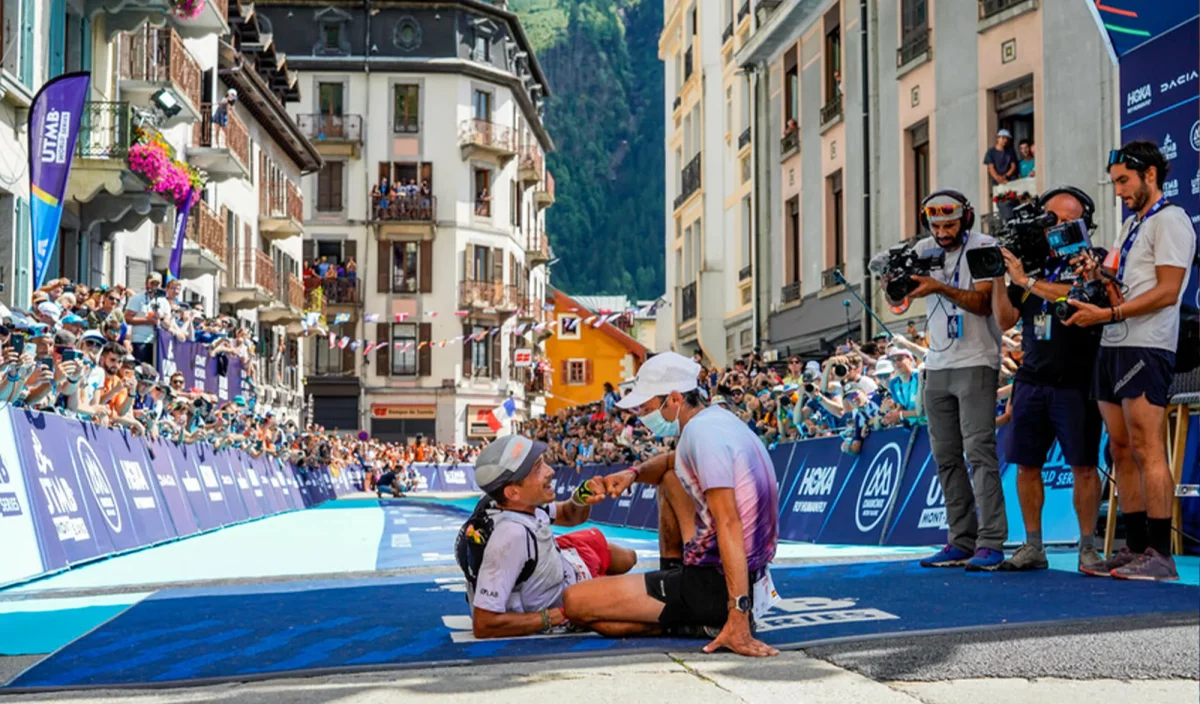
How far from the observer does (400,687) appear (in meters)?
5.61

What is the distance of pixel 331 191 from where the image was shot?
71562mm

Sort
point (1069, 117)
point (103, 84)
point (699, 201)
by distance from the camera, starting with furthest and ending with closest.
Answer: point (699, 201) → point (103, 84) → point (1069, 117)

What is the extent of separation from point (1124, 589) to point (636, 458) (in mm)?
18339

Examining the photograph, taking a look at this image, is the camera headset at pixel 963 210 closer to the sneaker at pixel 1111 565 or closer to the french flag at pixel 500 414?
the sneaker at pixel 1111 565

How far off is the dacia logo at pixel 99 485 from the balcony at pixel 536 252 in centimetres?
6421

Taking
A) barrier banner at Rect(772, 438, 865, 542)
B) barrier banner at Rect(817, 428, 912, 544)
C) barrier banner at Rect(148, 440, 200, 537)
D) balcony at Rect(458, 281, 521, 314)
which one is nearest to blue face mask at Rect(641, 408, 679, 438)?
barrier banner at Rect(817, 428, 912, 544)

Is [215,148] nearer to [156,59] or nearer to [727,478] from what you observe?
[156,59]

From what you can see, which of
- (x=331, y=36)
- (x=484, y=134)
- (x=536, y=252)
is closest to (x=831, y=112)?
(x=484, y=134)

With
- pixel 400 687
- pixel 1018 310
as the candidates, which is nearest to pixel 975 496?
pixel 1018 310

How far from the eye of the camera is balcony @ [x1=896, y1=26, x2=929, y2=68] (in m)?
24.5

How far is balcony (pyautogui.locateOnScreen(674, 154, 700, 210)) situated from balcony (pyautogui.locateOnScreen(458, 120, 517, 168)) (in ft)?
83.7

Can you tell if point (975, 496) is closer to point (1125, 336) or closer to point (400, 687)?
point (1125, 336)

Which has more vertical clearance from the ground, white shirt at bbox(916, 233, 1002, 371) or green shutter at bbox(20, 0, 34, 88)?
green shutter at bbox(20, 0, 34, 88)

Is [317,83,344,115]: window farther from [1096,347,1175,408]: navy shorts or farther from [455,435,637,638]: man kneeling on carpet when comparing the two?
[455,435,637,638]: man kneeling on carpet
